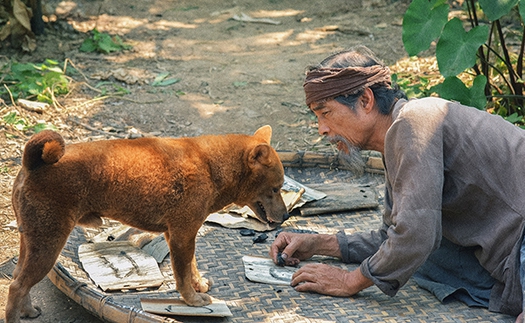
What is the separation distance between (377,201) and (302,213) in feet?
1.95

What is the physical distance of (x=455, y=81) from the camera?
577 centimetres

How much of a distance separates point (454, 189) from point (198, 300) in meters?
1.52

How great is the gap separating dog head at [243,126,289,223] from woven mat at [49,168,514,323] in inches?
17.2

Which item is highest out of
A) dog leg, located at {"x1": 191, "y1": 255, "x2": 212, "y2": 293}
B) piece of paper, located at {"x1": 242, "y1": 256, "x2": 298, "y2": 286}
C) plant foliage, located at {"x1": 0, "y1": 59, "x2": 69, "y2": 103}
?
plant foliage, located at {"x1": 0, "y1": 59, "x2": 69, "y2": 103}

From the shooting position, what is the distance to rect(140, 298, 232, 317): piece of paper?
382cm

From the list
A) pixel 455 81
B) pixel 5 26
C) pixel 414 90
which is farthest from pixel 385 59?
pixel 5 26

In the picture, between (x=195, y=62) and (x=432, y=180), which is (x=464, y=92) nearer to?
(x=432, y=180)

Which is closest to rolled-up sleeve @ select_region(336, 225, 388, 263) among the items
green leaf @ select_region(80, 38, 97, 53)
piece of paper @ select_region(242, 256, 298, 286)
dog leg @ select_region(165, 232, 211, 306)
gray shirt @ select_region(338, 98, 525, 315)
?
piece of paper @ select_region(242, 256, 298, 286)

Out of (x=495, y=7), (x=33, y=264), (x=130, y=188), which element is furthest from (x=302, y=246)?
(x=495, y=7)

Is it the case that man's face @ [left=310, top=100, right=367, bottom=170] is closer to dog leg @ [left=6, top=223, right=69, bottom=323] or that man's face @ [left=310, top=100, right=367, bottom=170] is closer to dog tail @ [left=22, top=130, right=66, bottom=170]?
dog tail @ [left=22, top=130, right=66, bottom=170]

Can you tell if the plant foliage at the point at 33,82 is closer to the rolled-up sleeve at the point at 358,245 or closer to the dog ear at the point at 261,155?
the dog ear at the point at 261,155

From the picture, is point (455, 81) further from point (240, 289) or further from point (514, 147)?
point (240, 289)

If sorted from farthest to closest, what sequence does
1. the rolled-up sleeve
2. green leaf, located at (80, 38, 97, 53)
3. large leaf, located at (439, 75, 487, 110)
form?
green leaf, located at (80, 38, 97, 53)
large leaf, located at (439, 75, 487, 110)
the rolled-up sleeve

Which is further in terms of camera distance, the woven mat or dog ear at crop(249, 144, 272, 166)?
dog ear at crop(249, 144, 272, 166)
